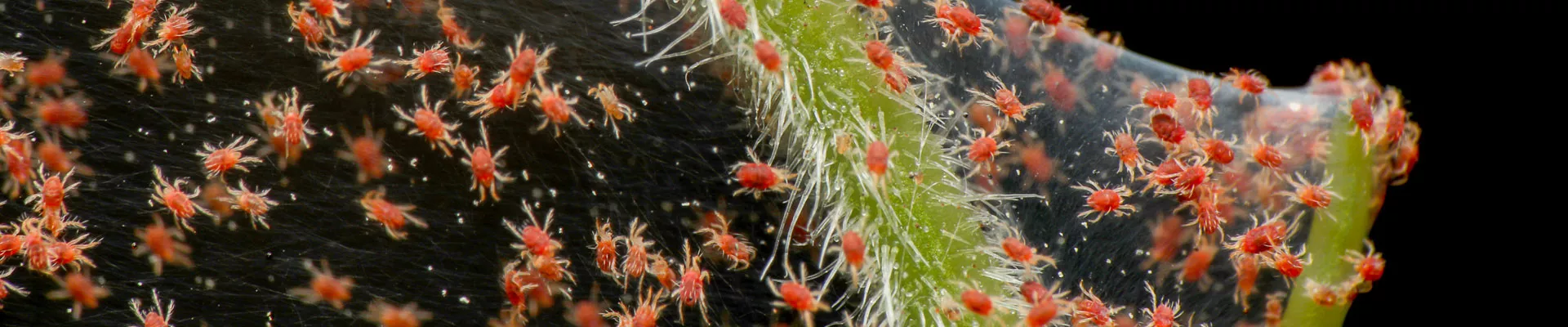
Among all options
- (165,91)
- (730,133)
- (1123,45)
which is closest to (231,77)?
(165,91)

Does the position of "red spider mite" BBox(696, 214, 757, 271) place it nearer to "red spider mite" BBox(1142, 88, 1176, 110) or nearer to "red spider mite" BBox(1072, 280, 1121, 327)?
"red spider mite" BBox(1072, 280, 1121, 327)

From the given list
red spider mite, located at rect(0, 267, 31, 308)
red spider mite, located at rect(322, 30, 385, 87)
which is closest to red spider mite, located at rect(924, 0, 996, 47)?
red spider mite, located at rect(322, 30, 385, 87)

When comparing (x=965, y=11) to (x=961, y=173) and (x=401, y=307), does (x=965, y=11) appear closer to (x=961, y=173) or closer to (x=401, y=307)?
(x=961, y=173)

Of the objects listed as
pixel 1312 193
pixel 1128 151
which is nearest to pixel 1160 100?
pixel 1128 151

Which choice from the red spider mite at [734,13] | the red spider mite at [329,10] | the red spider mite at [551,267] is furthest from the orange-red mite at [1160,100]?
the red spider mite at [329,10]

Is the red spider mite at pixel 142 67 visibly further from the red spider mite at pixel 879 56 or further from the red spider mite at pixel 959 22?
the red spider mite at pixel 959 22
